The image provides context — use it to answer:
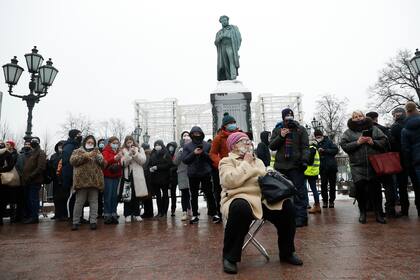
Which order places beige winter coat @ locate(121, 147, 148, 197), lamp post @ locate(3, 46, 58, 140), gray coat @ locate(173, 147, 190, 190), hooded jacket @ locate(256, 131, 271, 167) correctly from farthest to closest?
lamp post @ locate(3, 46, 58, 140)
gray coat @ locate(173, 147, 190, 190)
beige winter coat @ locate(121, 147, 148, 197)
hooded jacket @ locate(256, 131, 271, 167)

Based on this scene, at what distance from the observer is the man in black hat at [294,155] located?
17.7 ft

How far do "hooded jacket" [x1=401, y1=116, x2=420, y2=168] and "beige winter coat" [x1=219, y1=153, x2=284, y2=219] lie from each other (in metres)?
3.80

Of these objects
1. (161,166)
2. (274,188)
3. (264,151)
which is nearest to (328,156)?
(264,151)

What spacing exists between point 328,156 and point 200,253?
5.27 metres

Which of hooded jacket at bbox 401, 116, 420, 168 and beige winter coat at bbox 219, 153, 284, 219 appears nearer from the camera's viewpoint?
beige winter coat at bbox 219, 153, 284, 219

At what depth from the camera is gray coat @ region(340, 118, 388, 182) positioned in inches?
220

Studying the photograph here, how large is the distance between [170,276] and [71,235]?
11.2ft

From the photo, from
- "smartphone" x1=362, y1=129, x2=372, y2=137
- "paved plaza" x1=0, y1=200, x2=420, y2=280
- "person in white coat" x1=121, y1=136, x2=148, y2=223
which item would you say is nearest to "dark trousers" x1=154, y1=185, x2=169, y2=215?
"person in white coat" x1=121, y1=136, x2=148, y2=223

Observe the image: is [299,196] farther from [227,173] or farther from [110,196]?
A: [110,196]

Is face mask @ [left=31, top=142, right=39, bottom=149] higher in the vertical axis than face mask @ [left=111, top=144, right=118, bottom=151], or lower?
higher

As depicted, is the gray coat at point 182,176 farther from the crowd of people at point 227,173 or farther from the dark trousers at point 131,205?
the dark trousers at point 131,205

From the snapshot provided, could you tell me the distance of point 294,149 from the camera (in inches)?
215

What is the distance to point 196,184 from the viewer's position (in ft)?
20.9

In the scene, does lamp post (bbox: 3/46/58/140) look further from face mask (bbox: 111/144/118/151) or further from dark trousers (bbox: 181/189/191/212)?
dark trousers (bbox: 181/189/191/212)
